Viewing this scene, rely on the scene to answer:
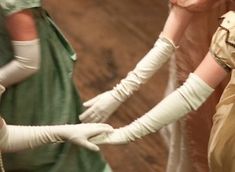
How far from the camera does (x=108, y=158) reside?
1.90 meters

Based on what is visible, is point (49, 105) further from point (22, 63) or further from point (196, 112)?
point (196, 112)

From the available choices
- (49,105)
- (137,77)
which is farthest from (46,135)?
(137,77)

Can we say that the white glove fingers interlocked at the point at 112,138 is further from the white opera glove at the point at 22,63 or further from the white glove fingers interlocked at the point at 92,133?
the white opera glove at the point at 22,63

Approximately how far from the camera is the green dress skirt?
4.10 feet

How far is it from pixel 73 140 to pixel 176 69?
15.8 inches

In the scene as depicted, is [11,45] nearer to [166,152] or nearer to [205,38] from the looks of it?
[205,38]

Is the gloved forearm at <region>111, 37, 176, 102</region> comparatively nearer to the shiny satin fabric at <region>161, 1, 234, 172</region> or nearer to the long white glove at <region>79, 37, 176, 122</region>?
the long white glove at <region>79, 37, 176, 122</region>

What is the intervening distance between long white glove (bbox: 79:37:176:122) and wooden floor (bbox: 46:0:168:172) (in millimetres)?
655

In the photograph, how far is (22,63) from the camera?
115cm

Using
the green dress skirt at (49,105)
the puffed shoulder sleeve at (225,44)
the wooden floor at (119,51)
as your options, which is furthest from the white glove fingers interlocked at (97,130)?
the wooden floor at (119,51)

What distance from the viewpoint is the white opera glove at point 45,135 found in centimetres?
116

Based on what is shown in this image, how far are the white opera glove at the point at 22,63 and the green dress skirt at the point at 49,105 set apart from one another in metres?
0.04

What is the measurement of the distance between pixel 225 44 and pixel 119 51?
1.27 metres

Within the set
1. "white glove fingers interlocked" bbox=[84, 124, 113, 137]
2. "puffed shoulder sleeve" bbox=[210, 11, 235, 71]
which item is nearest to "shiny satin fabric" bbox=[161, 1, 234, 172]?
"puffed shoulder sleeve" bbox=[210, 11, 235, 71]
